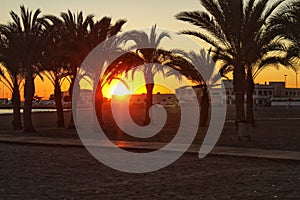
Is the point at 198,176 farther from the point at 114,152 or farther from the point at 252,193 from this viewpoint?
the point at 114,152

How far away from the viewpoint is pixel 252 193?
8.55m

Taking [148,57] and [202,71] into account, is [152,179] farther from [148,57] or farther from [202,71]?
[202,71]

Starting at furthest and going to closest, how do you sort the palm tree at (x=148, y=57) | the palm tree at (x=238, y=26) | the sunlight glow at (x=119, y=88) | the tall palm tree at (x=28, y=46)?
the sunlight glow at (x=119, y=88) → the palm tree at (x=148, y=57) → the tall palm tree at (x=28, y=46) → the palm tree at (x=238, y=26)

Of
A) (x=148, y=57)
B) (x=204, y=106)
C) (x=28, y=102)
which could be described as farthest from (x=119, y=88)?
(x=28, y=102)

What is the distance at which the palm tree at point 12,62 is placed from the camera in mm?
24969

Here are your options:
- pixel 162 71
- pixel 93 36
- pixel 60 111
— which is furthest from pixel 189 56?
pixel 60 111

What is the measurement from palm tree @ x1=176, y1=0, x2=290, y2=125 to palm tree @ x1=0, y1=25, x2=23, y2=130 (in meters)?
10.0

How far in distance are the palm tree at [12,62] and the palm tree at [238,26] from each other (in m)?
10.0

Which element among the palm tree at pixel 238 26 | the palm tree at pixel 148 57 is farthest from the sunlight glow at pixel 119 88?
the palm tree at pixel 238 26

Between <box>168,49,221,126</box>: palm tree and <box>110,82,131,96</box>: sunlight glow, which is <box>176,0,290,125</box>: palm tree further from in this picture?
<box>110,82,131,96</box>: sunlight glow

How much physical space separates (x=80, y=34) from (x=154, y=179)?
16.7m

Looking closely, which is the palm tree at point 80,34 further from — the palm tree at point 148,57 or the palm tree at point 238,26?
the palm tree at point 238,26

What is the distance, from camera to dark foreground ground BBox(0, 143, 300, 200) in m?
8.59

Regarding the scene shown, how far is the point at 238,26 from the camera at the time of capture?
18625mm
